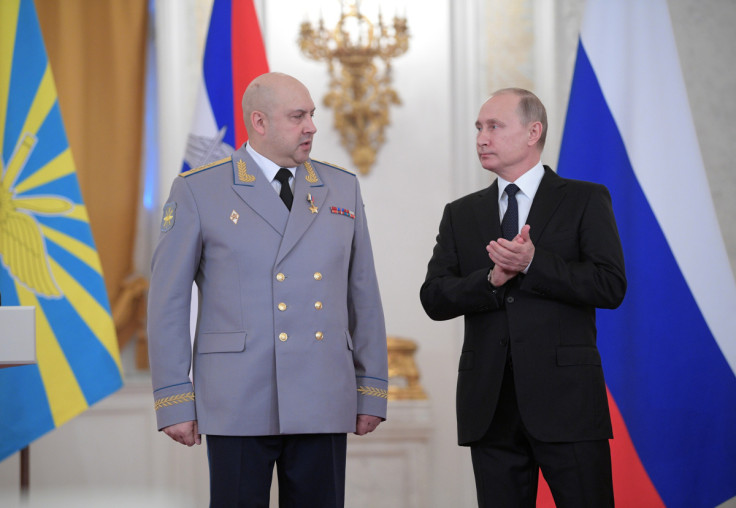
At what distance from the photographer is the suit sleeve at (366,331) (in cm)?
222

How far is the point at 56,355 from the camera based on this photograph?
366cm

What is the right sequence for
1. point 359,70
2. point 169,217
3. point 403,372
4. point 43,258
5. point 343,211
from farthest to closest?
point 359,70, point 403,372, point 43,258, point 343,211, point 169,217

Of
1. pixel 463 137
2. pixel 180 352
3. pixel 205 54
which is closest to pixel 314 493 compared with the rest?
pixel 180 352

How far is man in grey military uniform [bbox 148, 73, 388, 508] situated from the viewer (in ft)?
6.72

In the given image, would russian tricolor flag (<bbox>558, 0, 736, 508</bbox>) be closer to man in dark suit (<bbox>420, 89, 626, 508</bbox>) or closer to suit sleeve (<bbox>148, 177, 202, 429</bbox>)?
man in dark suit (<bbox>420, 89, 626, 508</bbox>)

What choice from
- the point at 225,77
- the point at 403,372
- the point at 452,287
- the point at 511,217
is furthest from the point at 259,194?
the point at 403,372

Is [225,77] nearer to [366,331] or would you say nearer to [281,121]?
[281,121]

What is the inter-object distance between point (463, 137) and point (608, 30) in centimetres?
109

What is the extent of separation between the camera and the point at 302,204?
219 cm

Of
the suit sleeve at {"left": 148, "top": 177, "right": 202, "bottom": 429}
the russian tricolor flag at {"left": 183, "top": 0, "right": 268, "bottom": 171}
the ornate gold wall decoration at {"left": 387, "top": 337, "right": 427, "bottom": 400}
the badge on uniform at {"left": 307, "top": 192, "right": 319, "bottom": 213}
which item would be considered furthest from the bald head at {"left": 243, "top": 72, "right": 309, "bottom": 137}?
the ornate gold wall decoration at {"left": 387, "top": 337, "right": 427, "bottom": 400}

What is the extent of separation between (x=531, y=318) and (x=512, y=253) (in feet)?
0.67

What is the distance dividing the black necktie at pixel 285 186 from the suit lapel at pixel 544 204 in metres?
0.62

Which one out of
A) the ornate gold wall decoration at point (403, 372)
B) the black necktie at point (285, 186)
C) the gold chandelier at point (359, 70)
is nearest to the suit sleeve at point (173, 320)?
the black necktie at point (285, 186)

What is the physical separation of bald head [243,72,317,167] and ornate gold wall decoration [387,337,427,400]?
6.57 ft
